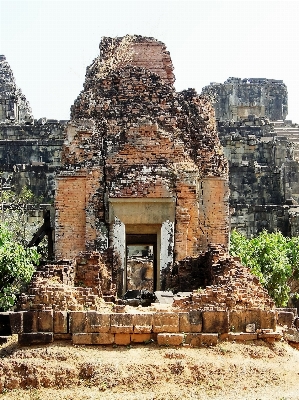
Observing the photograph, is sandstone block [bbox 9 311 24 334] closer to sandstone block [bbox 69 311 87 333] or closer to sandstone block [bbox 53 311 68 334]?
sandstone block [bbox 53 311 68 334]

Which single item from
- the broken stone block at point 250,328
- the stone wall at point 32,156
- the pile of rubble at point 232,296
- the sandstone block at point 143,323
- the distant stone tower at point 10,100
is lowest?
the broken stone block at point 250,328

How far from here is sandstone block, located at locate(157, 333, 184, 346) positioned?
23.4 ft

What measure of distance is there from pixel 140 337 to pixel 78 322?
72cm

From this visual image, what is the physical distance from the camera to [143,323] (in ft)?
23.7

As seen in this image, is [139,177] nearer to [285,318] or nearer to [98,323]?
[285,318]

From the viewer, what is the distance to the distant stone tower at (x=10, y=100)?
3841cm

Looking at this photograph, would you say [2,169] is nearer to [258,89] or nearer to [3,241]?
[3,241]

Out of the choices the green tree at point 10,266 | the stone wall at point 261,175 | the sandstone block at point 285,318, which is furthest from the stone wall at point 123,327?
the stone wall at point 261,175

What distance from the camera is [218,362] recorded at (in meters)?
6.80

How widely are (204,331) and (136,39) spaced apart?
8.70 m

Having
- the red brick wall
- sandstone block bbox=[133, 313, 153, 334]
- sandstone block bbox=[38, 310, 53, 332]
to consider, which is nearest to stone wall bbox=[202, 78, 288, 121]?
the red brick wall

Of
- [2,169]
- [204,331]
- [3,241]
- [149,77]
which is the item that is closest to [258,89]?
[2,169]

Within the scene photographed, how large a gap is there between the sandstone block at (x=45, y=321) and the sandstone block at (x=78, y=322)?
230 mm

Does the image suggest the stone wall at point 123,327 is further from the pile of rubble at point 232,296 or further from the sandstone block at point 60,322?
the pile of rubble at point 232,296
